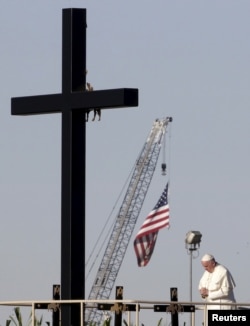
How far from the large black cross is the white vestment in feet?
11.9

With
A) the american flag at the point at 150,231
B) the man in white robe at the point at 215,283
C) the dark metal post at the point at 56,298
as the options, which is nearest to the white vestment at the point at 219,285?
the man in white robe at the point at 215,283

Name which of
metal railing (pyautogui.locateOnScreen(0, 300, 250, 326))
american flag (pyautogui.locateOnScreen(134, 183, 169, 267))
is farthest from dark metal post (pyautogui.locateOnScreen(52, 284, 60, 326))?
american flag (pyautogui.locateOnScreen(134, 183, 169, 267))

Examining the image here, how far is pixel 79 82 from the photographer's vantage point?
2828 cm

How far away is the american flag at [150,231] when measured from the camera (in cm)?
6444

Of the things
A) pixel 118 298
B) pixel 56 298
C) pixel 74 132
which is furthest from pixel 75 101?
pixel 118 298

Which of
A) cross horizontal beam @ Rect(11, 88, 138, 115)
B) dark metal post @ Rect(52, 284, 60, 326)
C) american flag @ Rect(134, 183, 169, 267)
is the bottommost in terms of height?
dark metal post @ Rect(52, 284, 60, 326)

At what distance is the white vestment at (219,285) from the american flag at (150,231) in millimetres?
31479

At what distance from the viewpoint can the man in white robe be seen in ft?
100

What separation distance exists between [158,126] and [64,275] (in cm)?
9363

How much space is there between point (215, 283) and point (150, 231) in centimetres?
3396

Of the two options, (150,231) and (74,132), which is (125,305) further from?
(150,231)

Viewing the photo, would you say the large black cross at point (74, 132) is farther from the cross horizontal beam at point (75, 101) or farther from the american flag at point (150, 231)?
the american flag at point (150, 231)

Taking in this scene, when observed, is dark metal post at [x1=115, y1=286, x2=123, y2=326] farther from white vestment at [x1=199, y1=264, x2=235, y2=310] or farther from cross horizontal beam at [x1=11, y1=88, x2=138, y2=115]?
white vestment at [x1=199, y1=264, x2=235, y2=310]

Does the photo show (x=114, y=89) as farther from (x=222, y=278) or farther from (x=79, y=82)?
(x=222, y=278)
